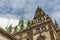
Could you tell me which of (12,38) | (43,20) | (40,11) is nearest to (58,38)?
(43,20)

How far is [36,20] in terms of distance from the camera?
159 feet

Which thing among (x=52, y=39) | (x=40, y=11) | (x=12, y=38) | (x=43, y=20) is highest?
(x=40, y=11)

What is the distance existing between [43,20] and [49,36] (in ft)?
22.7

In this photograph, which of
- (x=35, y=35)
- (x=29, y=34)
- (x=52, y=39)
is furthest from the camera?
(x=29, y=34)

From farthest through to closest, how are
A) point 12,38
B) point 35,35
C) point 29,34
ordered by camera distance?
point 29,34
point 35,35
point 12,38

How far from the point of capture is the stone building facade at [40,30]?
43.9 m

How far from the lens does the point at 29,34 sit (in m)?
49.2

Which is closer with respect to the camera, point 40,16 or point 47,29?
point 47,29

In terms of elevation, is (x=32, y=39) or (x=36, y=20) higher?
(x=36, y=20)

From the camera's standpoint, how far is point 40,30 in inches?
1784

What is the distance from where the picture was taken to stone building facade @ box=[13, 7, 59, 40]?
43.9 m

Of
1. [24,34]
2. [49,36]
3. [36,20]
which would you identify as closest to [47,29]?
[49,36]

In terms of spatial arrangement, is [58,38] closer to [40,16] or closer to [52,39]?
[52,39]

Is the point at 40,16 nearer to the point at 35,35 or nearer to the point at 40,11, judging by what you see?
the point at 40,11
